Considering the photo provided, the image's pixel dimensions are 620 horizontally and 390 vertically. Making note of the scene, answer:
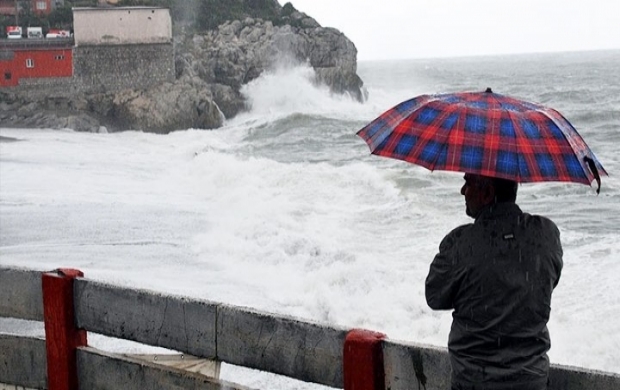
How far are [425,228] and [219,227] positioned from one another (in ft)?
15.1

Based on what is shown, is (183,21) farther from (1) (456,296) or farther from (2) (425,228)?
(1) (456,296)

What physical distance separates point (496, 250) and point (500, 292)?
0.17 metres

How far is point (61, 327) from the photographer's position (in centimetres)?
522

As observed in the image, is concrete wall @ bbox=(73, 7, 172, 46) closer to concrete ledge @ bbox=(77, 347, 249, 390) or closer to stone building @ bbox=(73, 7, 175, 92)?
stone building @ bbox=(73, 7, 175, 92)

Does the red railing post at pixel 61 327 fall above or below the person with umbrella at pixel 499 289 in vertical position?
below

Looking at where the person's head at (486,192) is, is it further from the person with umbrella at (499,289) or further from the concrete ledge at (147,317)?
the concrete ledge at (147,317)

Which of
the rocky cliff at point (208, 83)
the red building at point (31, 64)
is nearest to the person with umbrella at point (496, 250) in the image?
the rocky cliff at point (208, 83)

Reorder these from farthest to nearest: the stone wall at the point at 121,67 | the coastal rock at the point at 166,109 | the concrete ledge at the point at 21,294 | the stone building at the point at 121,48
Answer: the stone building at the point at 121,48
the stone wall at the point at 121,67
the coastal rock at the point at 166,109
the concrete ledge at the point at 21,294

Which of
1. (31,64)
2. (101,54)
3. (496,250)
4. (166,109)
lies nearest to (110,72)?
(101,54)

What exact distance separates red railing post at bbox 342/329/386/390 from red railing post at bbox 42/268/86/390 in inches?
78.1

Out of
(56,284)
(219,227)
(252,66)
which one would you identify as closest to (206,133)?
(252,66)

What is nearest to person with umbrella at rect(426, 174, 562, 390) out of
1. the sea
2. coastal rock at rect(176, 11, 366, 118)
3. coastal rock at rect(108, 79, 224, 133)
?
the sea

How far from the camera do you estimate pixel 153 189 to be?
83.0ft

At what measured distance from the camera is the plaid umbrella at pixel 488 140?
3.50 meters
